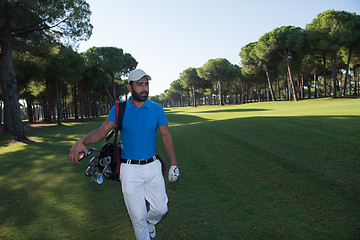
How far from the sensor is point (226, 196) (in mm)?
5250

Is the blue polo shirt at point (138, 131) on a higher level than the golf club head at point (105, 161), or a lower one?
higher

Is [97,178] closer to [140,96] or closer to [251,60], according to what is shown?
[140,96]

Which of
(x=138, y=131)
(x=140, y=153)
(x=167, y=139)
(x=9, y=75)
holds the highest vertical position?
(x=9, y=75)

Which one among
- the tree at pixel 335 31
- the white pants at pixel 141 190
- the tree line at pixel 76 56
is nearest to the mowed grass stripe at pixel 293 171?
the white pants at pixel 141 190

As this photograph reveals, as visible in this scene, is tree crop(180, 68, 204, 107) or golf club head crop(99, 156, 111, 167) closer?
golf club head crop(99, 156, 111, 167)

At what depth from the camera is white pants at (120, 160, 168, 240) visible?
3256mm

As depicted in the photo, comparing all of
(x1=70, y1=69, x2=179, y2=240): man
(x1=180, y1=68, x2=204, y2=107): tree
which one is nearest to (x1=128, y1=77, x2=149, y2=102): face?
(x1=70, y1=69, x2=179, y2=240): man

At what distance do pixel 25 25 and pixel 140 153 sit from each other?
19.5 meters

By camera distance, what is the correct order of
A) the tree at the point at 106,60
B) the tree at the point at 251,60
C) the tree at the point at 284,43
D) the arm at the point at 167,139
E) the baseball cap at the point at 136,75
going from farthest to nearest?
the tree at the point at 251,60, the tree at the point at 284,43, the tree at the point at 106,60, the arm at the point at 167,139, the baseball cap at the point at 136,75

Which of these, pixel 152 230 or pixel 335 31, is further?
pixel 335 31

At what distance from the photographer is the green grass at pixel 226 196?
13.2 feet

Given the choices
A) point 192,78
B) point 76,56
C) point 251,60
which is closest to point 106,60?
point 76,56

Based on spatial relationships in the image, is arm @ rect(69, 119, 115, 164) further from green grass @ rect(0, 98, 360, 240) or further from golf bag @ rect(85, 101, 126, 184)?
green grass @ rect(0, 98, 360, 240)

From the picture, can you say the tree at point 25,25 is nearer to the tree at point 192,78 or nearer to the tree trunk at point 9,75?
the tree trunk at point 9,75
